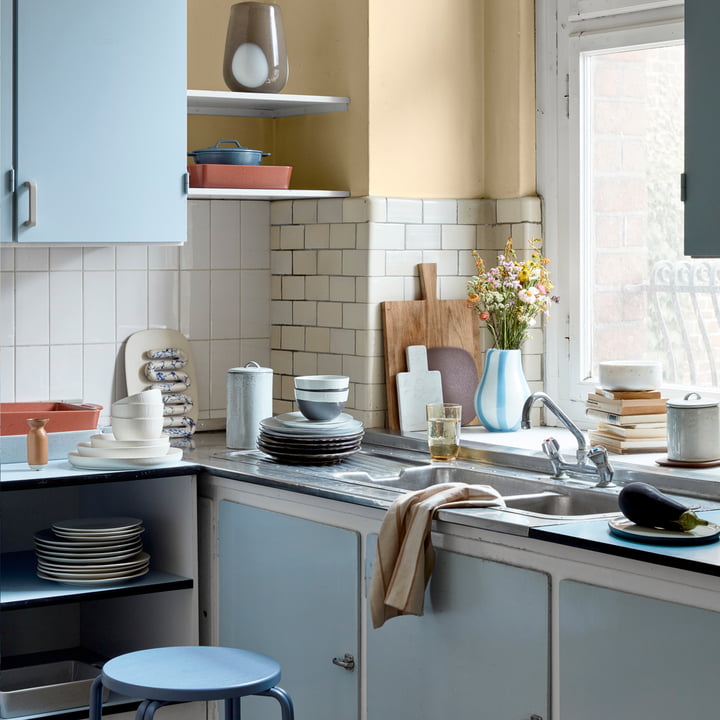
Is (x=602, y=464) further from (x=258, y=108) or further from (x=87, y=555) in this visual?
(x=258, y=108)

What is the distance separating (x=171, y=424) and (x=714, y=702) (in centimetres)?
221

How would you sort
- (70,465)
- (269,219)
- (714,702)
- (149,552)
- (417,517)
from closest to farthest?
(714,702), (417,517), (70,465), (149,552), (269,219)

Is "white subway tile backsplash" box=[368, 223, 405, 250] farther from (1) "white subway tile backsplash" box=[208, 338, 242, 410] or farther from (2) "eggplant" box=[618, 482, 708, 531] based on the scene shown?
(2) "eggplant" box=[618, 482, 708, 531]

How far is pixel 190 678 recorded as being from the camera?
2.79 metres

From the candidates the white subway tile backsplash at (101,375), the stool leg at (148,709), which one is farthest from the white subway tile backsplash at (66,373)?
the stool leg at (148,709)

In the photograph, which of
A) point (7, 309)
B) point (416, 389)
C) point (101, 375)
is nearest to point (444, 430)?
point (416, 389)

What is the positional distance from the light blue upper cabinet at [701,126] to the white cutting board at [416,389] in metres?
1.24

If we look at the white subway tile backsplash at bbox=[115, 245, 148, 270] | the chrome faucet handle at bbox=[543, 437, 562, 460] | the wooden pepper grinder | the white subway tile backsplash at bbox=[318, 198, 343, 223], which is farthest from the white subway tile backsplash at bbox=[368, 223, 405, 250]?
the wooden pepper grinder

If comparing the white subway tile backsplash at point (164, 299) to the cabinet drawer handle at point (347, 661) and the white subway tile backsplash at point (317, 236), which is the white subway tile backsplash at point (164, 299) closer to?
the white subway tile backsplash at point (317, 236)

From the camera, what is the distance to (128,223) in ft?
12.1

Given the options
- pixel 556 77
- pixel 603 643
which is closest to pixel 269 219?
pixel 556 77

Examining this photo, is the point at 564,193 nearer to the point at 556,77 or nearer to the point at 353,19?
the point at 556,77

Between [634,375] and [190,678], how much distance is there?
1.51 m

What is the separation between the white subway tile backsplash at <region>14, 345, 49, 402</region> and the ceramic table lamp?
3.36 ft
